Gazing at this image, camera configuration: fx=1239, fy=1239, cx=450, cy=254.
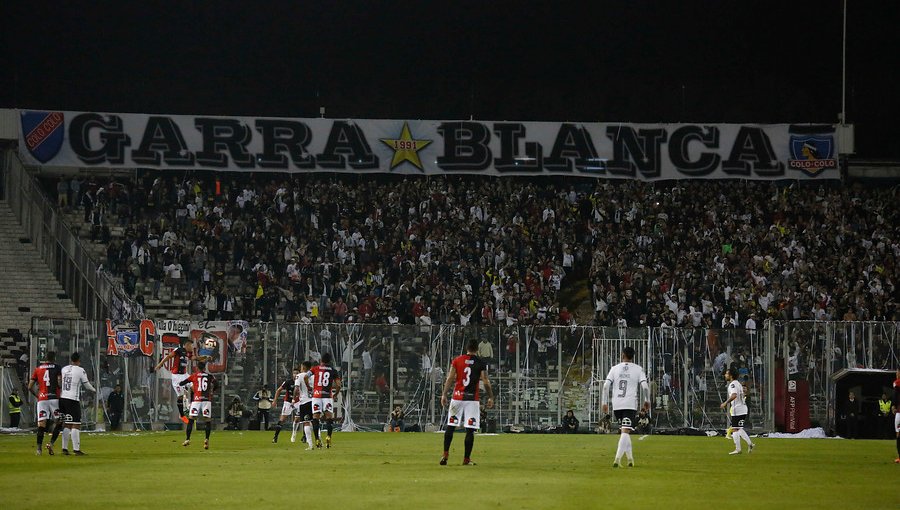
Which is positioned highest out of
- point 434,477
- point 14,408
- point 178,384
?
point 178,384

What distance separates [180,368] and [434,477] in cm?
1988

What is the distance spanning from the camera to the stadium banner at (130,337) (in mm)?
42031

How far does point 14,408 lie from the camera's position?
4109cm

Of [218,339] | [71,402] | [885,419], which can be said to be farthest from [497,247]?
A: [71,402]

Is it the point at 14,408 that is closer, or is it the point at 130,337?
the point at 14,408

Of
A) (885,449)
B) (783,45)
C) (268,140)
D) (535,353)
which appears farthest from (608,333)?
(783,45)

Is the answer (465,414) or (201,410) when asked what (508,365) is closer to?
(201,410)

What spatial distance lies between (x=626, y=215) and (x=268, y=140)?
53.5 feet

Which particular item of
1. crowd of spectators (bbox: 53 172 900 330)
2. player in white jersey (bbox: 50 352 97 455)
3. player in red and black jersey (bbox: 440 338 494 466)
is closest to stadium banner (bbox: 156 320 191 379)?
crowd of spectators (bbox: 53 172 900 330)

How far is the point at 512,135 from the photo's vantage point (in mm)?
55500

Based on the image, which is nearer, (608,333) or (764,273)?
(608,333)

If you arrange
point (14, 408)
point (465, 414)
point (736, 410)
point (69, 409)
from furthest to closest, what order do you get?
point (14, 408) < point (736, 410) < point (69, 409) < point (465, 414)

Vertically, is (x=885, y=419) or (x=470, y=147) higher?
(x=470, y=147)

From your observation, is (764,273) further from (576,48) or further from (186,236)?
(186,236)
